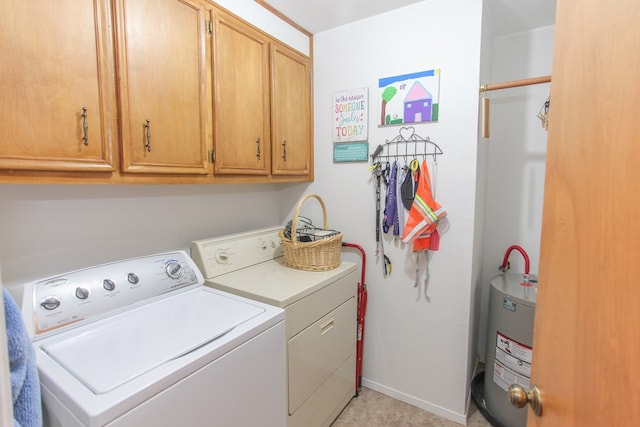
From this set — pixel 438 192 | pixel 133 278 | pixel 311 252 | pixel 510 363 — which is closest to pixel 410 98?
pixel 438 192

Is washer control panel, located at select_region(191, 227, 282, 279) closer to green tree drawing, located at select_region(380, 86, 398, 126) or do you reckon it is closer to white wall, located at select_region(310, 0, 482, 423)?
white wall, located at select_region(310, 0, 482, 423)

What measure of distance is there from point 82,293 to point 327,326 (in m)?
1.12

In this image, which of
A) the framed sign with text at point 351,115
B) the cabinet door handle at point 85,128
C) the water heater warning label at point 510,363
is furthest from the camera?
the framed sign with text at point 351,115

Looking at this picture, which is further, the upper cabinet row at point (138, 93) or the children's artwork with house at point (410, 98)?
the children's artwork with house at point (410, 98)

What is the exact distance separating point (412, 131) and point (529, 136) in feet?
2.98

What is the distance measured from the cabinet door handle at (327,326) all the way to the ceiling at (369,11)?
1.77 meters

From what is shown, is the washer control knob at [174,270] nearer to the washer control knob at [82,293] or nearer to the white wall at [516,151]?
the washer control knob at [82,293]

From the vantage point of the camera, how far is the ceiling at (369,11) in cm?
176

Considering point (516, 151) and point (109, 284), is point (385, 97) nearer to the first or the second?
point (516, 151)

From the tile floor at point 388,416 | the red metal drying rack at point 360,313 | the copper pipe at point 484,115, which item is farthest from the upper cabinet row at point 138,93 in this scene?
the tile floor at point 388,416

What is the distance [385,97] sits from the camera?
1.91 m

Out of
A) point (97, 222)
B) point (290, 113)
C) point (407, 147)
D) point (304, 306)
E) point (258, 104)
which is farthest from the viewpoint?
point (290, 113)

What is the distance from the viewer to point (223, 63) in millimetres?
1552

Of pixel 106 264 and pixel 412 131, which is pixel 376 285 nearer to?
pixel 412 131
